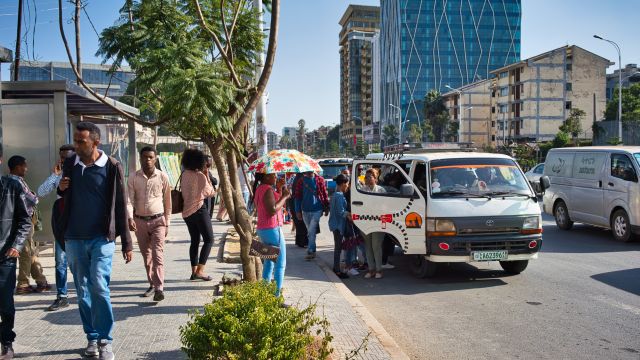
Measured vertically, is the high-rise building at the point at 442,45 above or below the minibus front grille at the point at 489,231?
→ above

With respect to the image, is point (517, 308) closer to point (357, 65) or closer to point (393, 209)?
point (393, 209)

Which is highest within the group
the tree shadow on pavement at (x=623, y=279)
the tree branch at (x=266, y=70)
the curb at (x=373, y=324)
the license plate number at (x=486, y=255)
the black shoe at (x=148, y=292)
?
the tree branch at (x=266, y=70)

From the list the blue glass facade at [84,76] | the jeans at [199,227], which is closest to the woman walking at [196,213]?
the jeans at [199,227]

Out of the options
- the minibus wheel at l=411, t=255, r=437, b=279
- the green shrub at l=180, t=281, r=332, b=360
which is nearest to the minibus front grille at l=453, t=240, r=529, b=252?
the minibus wheel at l=411, t=255, r=437, b=279

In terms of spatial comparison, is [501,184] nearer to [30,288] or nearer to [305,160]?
[305,160]

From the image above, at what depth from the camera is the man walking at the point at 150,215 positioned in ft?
21.2

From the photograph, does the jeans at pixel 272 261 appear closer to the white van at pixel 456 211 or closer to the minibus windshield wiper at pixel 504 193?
the white van at pixel 456 211

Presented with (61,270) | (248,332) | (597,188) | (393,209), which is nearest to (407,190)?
(393,209)

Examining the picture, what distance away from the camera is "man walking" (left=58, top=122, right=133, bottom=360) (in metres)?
4.46

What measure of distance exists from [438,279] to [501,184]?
178 centimetres

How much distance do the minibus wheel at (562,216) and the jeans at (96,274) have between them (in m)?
12.2

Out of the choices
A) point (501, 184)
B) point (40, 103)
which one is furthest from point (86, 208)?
point (501, 184)

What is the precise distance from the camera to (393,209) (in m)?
8.52

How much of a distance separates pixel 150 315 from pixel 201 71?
2.61 metres
